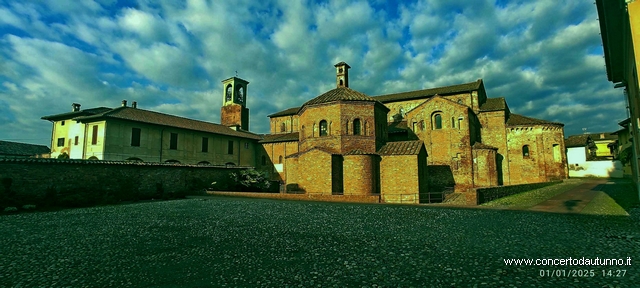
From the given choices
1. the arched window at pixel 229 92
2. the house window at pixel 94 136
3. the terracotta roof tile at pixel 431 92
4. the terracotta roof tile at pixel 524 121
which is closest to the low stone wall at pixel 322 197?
the house window at pixel 94 136

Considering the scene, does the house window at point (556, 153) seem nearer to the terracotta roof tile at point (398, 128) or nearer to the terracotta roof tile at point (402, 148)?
the terracotta roof tile at point (398, 128)

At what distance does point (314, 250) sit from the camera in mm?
6469

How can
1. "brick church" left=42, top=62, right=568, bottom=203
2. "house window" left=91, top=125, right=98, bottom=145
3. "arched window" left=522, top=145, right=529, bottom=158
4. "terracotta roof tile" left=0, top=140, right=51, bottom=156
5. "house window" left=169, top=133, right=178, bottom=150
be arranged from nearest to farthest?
1. "brick church" left=42, top=62, right=568, bottom=203
2. "house window" left=91, top=125, right=98, bottom=145
3. "arched window" left=522, top=145, right=529, bottom=158
4. "house window" left=169, top=133, right=178, bottom=150
5. "terracotta roof tile" left=0, top=140, right=51, bottom=156

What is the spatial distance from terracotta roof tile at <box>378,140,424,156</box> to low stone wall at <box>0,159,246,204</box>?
47.6 ft

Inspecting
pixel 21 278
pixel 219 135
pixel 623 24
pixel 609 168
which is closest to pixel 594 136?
pixel 609 168

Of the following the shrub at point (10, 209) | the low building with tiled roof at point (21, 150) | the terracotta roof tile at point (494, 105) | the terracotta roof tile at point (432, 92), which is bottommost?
the shrub at point (10, 209)

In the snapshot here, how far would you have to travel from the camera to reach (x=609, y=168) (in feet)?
125

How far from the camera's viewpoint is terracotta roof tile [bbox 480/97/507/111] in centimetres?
3023

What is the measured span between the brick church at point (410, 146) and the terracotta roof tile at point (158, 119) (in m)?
6.95

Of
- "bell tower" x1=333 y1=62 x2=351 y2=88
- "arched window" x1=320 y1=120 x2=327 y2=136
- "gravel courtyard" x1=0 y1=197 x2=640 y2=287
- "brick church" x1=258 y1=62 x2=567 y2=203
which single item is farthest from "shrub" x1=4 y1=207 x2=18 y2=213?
"bell tower" x1=333 y1=62 x2=351 y2=88

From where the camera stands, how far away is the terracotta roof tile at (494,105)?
30.2 metres

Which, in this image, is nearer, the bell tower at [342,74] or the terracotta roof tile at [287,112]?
the bell tower at [342,74]

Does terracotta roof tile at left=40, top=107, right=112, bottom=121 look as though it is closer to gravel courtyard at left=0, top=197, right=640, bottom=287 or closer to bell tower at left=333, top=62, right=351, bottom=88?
gravel courtyard at left=0, top=197, right=640, bottom=287

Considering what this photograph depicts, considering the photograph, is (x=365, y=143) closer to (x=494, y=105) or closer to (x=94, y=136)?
(x=494, y=105)
